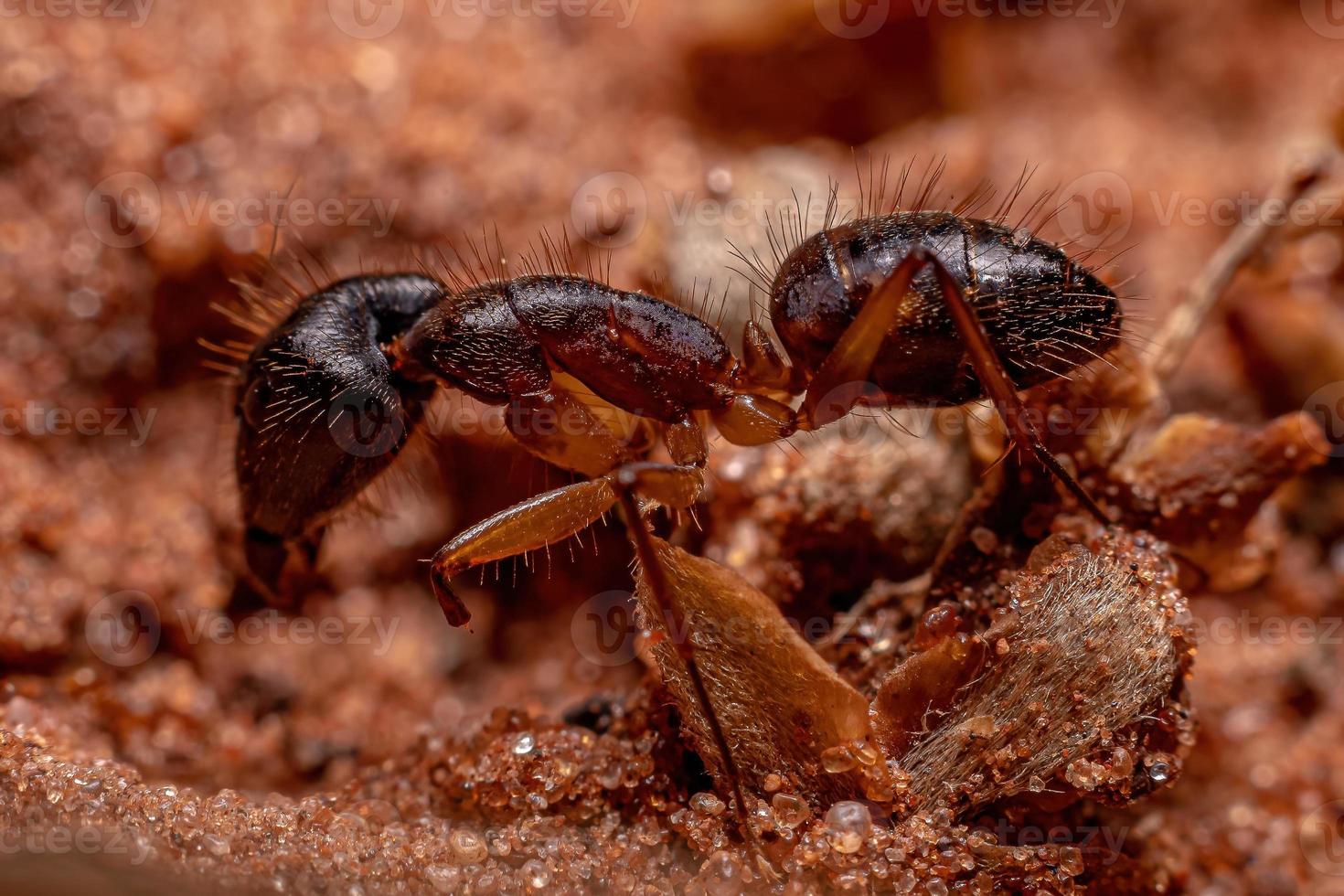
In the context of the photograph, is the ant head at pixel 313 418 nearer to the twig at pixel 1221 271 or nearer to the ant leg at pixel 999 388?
the ant leg at pixel 999 388

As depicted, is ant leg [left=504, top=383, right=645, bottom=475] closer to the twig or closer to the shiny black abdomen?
the shiny black abdomen

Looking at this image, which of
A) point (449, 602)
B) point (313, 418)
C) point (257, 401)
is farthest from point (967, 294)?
point (257, 401)

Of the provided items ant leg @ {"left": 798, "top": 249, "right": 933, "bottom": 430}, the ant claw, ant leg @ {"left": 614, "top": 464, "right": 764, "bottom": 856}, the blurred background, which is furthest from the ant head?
ant leg @ {"left": 798, "top": 249, "right": 933, "bottom": 430}

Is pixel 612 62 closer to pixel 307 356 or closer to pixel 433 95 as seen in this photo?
pixel 433 95

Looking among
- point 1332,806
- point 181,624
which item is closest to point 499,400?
point 181,624

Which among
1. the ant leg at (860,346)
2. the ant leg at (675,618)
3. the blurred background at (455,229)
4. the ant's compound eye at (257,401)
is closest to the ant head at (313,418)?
the ant's compound eye at (257,401)

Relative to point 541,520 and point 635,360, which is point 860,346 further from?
point 541,520
